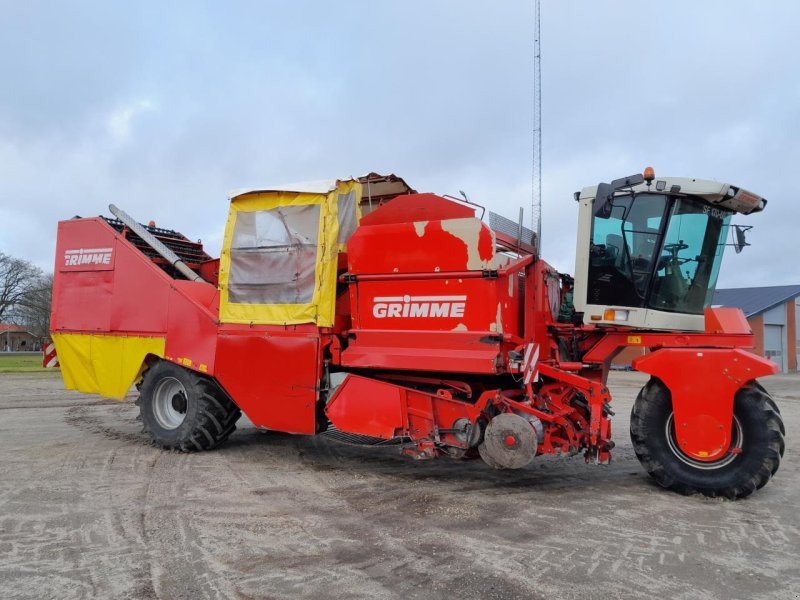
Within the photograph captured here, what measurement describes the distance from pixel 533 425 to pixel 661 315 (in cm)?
166

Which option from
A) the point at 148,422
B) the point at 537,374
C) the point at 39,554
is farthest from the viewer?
the point at 148,422

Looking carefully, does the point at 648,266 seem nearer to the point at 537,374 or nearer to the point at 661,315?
the point at 661,315

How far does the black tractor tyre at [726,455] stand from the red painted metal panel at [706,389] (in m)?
0.14

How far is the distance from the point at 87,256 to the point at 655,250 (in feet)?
22.0

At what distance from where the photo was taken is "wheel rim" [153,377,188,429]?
23.2 feet

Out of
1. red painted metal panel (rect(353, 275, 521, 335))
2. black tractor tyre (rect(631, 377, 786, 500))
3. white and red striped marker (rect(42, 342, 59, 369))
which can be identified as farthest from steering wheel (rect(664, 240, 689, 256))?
white and red striped marker (rect(42, 342, 59, 369))

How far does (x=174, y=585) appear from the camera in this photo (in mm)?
3283

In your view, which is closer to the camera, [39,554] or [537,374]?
[39,554]

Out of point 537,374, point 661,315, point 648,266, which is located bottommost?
point 537,374

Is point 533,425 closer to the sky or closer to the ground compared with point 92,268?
closer to the ground

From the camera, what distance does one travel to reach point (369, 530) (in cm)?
426

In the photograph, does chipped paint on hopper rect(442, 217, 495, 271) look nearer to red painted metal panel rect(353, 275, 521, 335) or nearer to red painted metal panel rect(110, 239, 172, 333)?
red painted metal panel rect(353, 275, 521, 335)

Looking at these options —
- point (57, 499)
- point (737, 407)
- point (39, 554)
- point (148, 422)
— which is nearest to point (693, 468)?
point (737, 407)

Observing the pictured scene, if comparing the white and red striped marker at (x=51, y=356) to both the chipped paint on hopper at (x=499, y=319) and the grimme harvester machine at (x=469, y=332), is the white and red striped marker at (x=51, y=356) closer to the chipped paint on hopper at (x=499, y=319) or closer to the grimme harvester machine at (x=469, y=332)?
the grimme harvester machine at (x=469, y=332)
